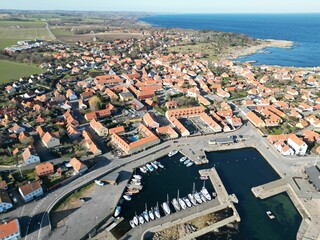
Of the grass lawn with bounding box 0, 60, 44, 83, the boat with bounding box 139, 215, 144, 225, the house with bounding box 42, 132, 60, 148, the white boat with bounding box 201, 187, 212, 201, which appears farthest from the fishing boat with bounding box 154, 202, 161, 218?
the grass lawn with bounding box 0, 60, 44, 83

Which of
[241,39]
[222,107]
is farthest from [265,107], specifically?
[241,39]

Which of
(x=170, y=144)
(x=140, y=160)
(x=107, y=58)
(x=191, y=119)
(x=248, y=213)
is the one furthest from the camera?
(x=107, y=58)

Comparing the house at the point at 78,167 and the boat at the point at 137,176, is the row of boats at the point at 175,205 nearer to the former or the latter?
the boat at the point at 137,176

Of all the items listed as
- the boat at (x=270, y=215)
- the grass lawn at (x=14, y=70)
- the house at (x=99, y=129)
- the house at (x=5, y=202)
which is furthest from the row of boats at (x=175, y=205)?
the grass lawn at (x=14, y=70)

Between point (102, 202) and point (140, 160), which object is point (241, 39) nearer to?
point (140, 160)

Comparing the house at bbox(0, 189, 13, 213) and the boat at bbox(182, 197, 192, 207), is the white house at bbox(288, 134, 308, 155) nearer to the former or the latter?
the boat at bbox(182, 197, 192, 207)
